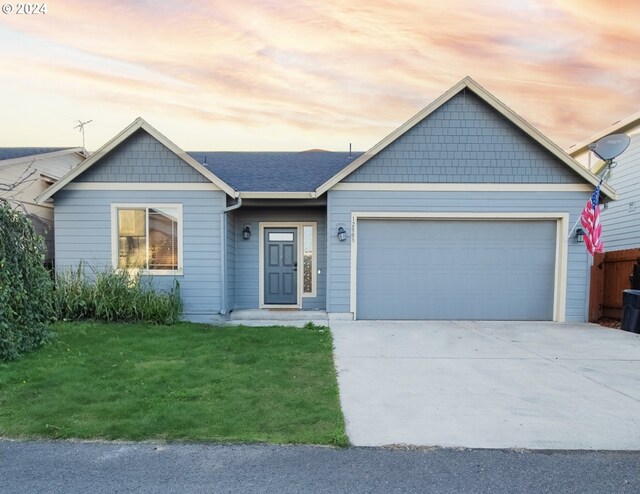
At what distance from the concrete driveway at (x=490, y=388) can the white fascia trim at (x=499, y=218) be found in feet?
4.14

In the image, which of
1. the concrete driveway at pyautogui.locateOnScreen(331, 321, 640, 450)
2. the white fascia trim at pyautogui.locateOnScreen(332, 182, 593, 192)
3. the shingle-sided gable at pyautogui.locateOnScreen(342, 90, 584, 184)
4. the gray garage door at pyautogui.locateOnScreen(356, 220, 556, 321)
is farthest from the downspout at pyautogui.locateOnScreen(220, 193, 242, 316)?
the gray garage door at pyautogui.locateOnScreen(356, 220, 556, 321)

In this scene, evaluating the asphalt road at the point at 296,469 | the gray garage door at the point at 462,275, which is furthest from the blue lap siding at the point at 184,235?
the asphalt road at the point at 296,469

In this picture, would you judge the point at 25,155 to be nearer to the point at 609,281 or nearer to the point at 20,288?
the point at 20,288

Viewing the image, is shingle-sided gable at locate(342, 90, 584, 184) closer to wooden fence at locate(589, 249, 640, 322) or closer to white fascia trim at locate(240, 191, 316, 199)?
white fascia trim at locate(240, 191, 316, 199)

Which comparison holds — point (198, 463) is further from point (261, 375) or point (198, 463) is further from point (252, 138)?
point (252, 138)

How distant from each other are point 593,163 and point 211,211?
48.7 ft

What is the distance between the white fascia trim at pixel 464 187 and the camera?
900 centimetres

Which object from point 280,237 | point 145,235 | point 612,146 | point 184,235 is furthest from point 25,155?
point 612,146

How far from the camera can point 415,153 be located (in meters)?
8.99

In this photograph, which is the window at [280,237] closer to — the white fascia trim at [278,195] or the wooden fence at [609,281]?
the white fascia trim at [278,195]

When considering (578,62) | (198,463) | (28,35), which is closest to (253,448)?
(198,463)

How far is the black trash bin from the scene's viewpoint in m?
8.05
